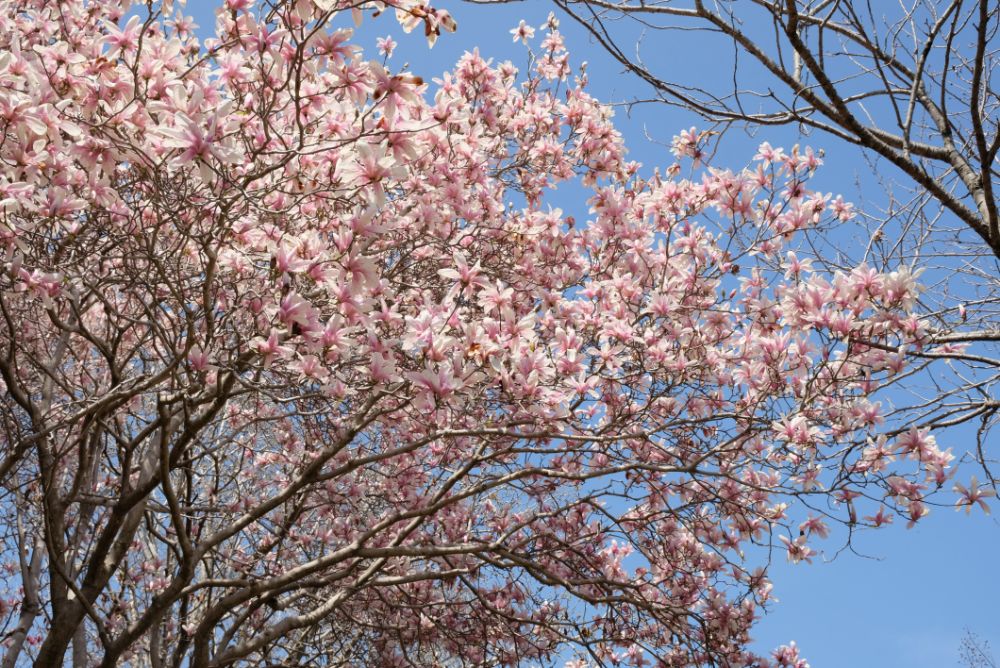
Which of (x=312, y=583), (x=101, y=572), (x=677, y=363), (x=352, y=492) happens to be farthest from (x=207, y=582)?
(x=677, y=363)

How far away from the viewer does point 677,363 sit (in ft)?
13.7

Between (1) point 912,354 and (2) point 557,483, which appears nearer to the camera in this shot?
(1) point 912,354

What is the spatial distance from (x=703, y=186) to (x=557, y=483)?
210 centimetres

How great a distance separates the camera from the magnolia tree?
3006 mm

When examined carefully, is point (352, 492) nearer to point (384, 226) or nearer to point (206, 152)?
point (384, 226)

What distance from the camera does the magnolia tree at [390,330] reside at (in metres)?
3.01

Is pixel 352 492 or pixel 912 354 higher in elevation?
pixel 352 492

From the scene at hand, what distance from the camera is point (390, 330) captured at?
393cm

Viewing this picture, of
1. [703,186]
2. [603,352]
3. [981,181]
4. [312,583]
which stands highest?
[703,186]

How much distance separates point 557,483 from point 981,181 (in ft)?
9.62

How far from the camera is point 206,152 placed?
2.54m

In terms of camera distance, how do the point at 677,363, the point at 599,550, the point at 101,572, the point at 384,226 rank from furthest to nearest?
1. the point at 599,550
2. the point at 101,572
3. the point at 677,363
4. the point at 384,226

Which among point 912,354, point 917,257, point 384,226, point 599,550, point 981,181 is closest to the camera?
point 384,226

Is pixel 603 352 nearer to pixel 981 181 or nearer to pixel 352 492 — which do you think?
pixel 981 181
